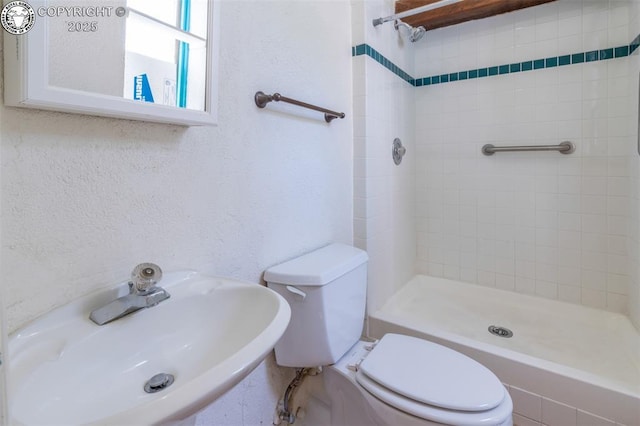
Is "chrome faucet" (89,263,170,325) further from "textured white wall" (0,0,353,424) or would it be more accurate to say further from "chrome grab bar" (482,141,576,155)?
"chrome grab bar" (482,141,576,155)

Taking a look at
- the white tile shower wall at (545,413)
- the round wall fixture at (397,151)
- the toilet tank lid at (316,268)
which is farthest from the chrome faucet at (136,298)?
the round wall fixture at (397,151)

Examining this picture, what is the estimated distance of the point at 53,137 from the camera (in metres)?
0.67

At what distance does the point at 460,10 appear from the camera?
1.88 metres

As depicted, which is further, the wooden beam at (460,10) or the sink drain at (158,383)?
the wooden beam at (460,10)

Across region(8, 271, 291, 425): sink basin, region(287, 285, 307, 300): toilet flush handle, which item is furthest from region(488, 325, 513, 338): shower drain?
region(8, 271, 291, 425): sink basin

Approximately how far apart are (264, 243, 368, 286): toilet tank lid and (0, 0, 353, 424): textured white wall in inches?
2.4

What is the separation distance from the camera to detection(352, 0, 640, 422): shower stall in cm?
170

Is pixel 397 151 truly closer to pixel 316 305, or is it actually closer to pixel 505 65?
pixel 505 65

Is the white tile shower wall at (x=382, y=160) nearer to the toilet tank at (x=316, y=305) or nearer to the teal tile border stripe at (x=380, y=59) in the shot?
the teal tile border stripe at (x=380, y=59)

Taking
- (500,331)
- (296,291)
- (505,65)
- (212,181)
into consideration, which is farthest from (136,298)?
(505,65)

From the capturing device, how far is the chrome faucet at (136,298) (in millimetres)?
705

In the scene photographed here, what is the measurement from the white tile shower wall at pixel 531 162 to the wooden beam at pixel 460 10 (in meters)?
0.12

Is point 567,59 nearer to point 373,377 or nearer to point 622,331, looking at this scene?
point 622,331

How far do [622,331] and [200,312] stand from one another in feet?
6.65
